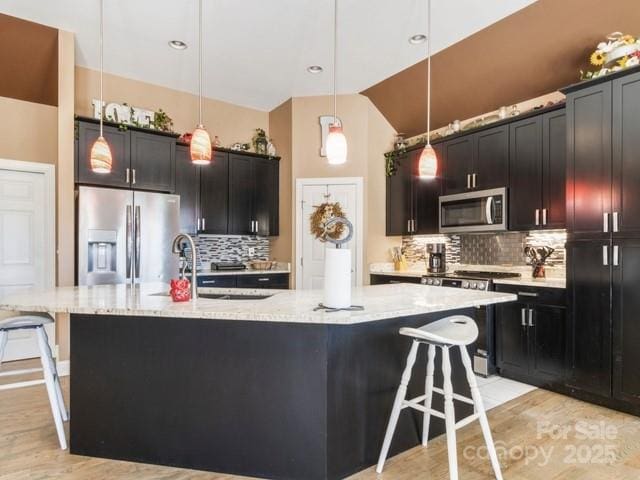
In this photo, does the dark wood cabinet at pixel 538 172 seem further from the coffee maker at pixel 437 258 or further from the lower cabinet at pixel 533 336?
the coffee maker at pixel 437 258

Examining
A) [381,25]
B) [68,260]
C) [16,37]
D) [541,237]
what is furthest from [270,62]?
[541,237]

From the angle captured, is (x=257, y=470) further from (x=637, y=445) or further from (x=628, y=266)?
(x=628, y=266)

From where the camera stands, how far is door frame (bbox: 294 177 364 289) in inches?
201

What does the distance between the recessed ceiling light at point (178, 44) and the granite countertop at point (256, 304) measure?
262 cm

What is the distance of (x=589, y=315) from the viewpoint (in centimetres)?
302

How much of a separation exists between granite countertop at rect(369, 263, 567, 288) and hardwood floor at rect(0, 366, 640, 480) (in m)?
0.98

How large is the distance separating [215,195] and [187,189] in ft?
1.18

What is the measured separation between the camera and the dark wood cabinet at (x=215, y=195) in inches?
196

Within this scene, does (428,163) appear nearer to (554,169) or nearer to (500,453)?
(554,169)

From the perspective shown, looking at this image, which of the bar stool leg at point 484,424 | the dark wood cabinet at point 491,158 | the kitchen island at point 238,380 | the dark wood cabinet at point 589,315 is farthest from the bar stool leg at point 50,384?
the dark wood cabinet at point 491,158

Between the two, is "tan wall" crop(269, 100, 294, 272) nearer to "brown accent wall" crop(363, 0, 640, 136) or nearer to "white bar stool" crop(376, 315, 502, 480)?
"brown accent wall" crop(363, 0, 640, 136)

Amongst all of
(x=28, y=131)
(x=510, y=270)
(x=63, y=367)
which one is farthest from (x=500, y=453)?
(x=28, y=131)

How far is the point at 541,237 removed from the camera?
397 cm

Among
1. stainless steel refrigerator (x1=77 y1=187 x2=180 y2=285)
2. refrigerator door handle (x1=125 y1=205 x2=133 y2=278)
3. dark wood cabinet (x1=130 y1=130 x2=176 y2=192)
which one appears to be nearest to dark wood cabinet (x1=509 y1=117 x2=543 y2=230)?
stainless steel refrigerator (x1=77 y1=187 x2=180 y2=285)
